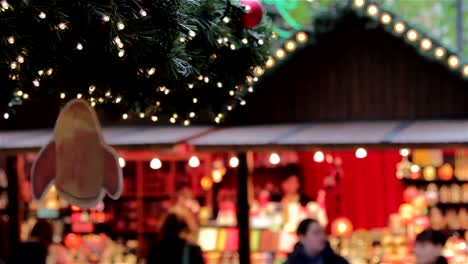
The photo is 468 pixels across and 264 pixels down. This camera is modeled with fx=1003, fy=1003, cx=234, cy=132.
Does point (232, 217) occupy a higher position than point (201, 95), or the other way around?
point (201, 95)

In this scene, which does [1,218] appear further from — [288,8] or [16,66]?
[16,66]

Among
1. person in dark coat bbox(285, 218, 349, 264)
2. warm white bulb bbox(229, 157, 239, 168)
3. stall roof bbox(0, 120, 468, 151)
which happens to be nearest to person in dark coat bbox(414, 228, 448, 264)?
person in dark coat bbox(285, 218, 349, 264)

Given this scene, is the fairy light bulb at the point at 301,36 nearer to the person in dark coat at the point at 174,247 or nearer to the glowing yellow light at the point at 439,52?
the glowing yellow light at the point at 439,52

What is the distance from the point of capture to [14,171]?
42.0ft

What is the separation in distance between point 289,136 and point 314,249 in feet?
9.64

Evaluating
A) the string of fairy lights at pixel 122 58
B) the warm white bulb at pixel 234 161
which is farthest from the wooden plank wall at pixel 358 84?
the string of fairy lights at pixel 122 58

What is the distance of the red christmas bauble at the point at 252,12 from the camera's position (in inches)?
316

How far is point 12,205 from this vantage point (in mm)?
12586

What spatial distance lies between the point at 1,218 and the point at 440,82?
6.33 metres

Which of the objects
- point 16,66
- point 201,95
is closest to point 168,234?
point 201,95

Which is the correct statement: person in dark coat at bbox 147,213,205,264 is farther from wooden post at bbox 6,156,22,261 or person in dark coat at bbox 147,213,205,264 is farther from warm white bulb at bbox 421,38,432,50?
wooden post at bbox 6,156,22,261

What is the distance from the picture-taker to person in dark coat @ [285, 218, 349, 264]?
7.92m

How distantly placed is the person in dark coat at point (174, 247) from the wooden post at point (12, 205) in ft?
14.2

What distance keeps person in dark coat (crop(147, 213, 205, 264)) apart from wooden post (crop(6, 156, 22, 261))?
14.2ft
